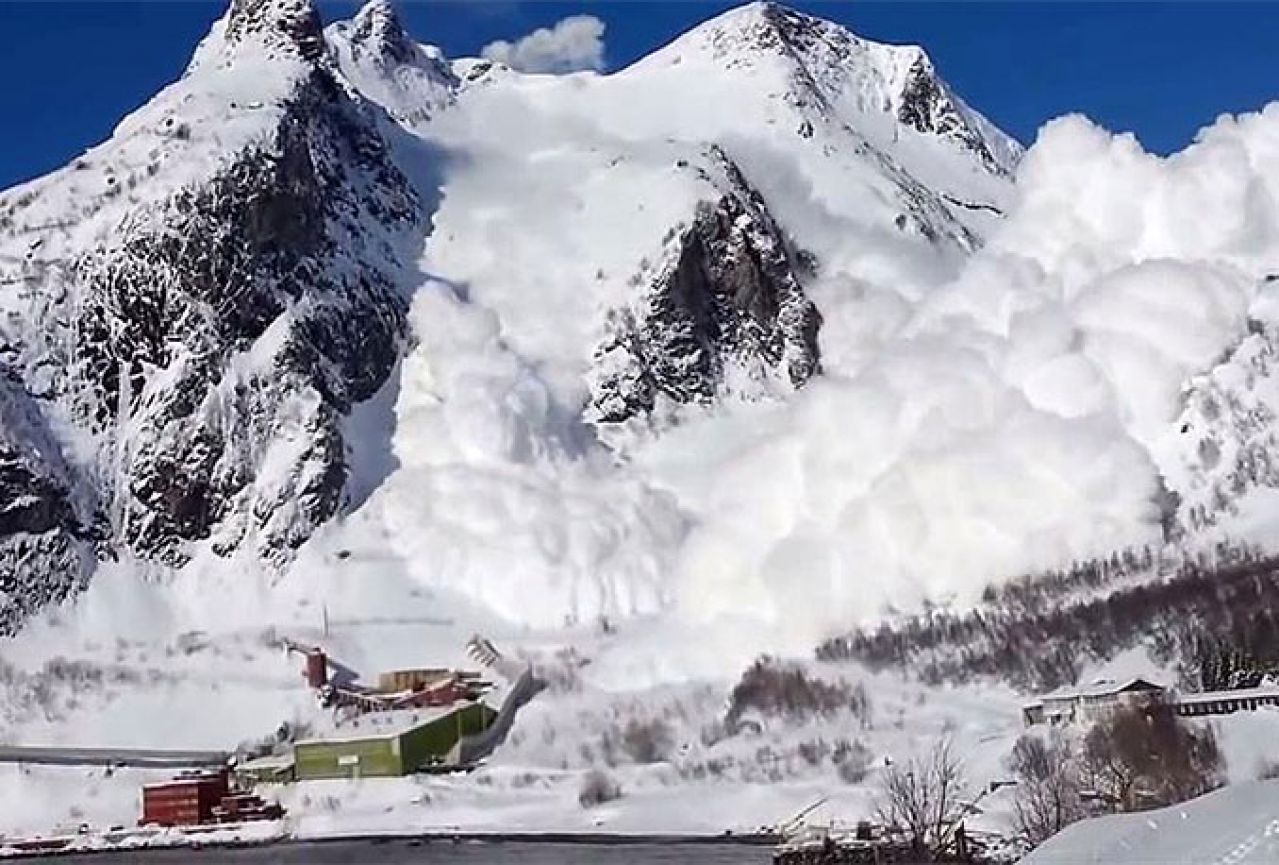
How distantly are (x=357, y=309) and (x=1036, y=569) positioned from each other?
51642mm

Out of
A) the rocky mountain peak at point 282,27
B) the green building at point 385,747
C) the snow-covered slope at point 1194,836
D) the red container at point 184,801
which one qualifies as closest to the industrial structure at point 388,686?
the green building at point 385,747

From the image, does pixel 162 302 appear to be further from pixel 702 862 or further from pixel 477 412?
pixel 702 862

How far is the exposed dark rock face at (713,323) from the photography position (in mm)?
143750

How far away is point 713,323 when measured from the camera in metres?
153

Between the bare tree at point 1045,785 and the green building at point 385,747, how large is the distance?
27.8m

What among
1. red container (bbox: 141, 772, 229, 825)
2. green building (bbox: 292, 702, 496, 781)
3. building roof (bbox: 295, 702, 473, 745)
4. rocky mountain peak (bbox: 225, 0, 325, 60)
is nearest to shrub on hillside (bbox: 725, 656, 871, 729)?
green building (bbox: 292, 702, 496, 781)

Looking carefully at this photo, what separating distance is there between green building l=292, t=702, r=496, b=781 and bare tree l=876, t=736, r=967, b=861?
23179 millimetres

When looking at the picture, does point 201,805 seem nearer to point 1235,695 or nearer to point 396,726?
point 396,726

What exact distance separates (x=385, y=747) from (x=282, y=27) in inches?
3652

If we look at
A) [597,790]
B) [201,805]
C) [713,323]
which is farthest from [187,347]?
[597,790]

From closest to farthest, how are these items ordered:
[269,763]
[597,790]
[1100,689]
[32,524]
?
[1100,689] → [597,790] → [269,763] → [32,524]

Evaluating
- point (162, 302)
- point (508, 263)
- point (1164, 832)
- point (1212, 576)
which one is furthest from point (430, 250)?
point (1164, 832)

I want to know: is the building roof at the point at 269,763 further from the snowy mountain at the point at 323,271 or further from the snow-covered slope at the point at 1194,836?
the snow-covered slope at the point at 1194,836

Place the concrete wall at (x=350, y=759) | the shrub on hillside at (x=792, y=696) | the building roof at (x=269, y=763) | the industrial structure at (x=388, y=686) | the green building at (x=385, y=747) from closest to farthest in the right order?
the concrete wall at (x=350, y=759) < the green building at (x=385, y=747) < the building roof at (x=269, y=763) < the shrub on hillside at (x=792, y=696) < the industrial structure at (x=388, y=686)
